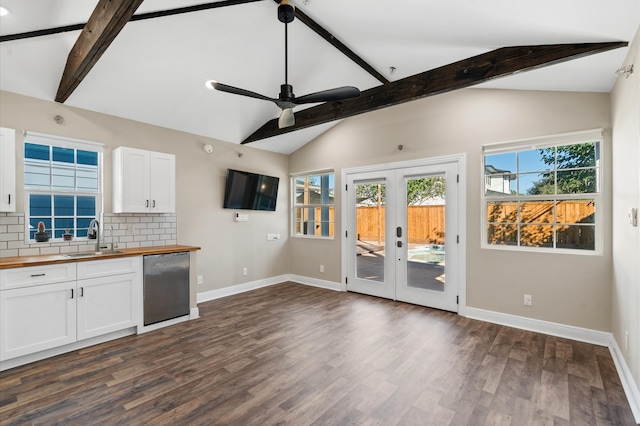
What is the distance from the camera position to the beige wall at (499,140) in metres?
3.20

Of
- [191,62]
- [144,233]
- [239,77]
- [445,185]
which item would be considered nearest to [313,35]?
[239,77]

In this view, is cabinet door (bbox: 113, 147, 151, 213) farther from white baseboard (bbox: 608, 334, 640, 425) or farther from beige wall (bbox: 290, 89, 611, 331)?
white baseboard (bbox: 608, 334, 640, 425)

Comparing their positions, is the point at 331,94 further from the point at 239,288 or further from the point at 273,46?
the point at 239,288

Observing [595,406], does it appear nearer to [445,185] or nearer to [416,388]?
[416,388]

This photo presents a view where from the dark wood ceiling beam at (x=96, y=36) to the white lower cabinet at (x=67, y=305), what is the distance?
184 cm

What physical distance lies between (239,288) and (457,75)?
4.48 meters

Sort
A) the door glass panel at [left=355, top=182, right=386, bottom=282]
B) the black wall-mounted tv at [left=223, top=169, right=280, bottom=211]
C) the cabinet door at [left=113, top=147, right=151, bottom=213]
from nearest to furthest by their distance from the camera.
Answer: the cabinet door at [left=113, top=147, right=151, bottom=213]
the door glass panel at [left=355, top=182, right=386, bottom=282]
the black wall-mounted tv at [left=223, top=169, right=280, bottom=211]

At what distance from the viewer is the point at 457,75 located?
3.19 metres

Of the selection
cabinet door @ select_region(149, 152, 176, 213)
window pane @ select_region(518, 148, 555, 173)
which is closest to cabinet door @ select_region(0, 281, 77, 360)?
cabinet door @ select_region(149, 152, 176, 213)

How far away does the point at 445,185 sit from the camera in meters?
4.25

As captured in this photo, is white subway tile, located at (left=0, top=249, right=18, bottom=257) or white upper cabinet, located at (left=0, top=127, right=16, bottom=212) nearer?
white upper cabinet, located at (left=0, top=127, right=16, bottom=212)

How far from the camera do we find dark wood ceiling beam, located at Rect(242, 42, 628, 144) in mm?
2531

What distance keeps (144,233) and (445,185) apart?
13.8 feet

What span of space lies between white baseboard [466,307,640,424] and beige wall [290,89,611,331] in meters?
0.06
